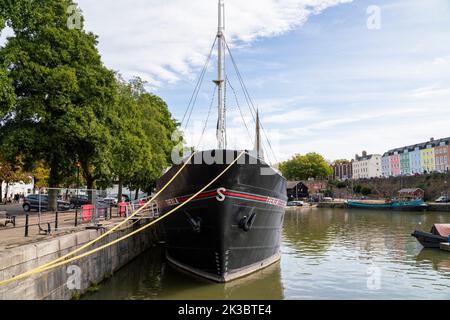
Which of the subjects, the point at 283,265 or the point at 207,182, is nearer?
→ the point at 207,182

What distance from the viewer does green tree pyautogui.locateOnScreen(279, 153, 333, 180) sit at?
5261 inches

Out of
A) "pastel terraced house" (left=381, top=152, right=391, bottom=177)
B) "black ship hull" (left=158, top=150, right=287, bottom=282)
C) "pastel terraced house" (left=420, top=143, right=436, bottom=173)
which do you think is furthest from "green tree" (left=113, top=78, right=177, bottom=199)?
"pastel terraced house" (left=381, top=152, right=391, bottom=177)

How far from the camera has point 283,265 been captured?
19188mm

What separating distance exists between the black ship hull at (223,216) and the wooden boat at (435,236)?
43.4 feet

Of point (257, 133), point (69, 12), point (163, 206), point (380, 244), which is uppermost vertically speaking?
point (69, 12)

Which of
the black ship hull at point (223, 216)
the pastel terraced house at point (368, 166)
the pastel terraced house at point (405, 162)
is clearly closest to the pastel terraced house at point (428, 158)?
the pastel terraced house at point (405, 162)

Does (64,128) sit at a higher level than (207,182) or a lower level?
higher

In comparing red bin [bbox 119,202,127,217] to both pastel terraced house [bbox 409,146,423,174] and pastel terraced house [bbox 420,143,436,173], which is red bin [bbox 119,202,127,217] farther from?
pastel terraced house [bbox 409,146,423,174]

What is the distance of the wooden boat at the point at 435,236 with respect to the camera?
77.6 ft

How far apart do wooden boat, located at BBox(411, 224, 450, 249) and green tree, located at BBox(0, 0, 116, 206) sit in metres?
20.4

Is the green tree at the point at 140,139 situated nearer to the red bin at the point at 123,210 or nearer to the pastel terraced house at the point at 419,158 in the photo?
the red bin at the point at 123,210
